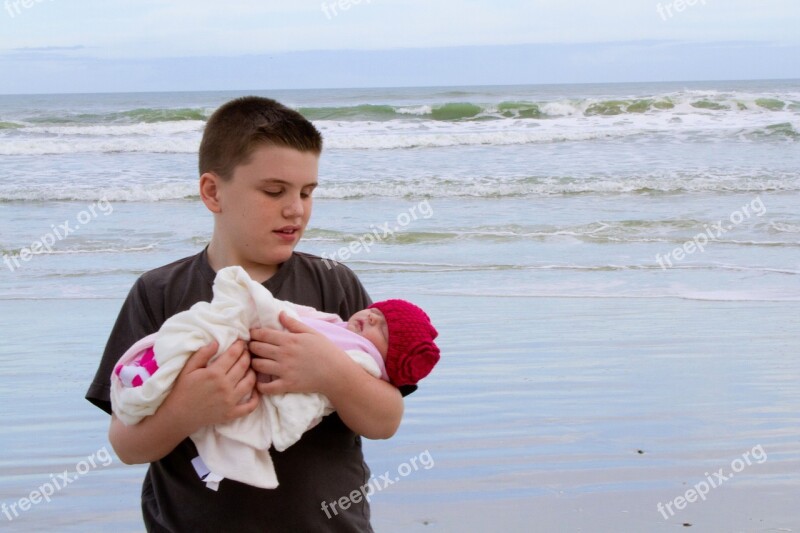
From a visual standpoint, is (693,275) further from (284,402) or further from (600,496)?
(284,402)

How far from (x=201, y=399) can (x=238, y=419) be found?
0.32ft

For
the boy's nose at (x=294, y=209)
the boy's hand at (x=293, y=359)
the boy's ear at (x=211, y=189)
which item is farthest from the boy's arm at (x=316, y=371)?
the boy's ear at (x=211, y=189)

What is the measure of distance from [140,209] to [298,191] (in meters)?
12.5

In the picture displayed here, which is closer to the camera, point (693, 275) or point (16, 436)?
point (16, 436)

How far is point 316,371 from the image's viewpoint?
6.32 feet

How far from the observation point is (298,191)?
83.5 inches

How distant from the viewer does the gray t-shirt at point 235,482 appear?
2094 mm

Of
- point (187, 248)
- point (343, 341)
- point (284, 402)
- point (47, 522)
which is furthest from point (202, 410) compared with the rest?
point (187, 248)

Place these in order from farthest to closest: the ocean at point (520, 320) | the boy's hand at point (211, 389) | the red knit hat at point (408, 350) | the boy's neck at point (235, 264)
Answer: the ocean at point (520, 320), the boy's neck at point (235, 264), the red knit hat at point (408, 350), the boy's hand at point (211, 389)

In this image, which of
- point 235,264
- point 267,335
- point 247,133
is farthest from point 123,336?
point 247,133

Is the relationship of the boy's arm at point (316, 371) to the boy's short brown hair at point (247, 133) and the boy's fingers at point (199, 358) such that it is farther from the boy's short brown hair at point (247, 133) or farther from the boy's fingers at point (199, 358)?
the boy's short brown hair at point (247, 133)

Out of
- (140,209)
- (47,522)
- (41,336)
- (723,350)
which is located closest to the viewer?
(47,522)

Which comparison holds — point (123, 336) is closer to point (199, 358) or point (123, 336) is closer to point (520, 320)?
point (199, 358)

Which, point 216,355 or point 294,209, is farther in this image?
point 294,209
